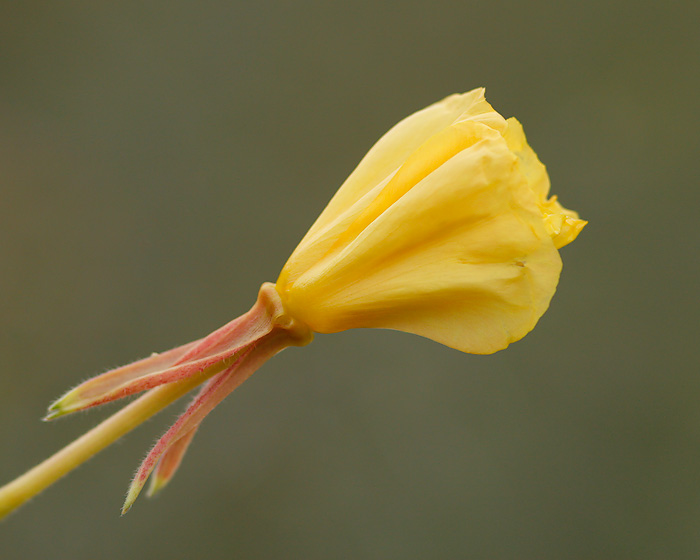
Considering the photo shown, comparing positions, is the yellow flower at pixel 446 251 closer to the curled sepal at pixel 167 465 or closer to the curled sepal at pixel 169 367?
the curled sepal at pixel 169 367

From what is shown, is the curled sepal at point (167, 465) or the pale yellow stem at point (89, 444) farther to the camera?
the curled sepal at point (167, 465)

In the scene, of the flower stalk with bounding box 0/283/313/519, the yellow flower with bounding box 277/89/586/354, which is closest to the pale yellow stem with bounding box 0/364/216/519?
the flower stalk with bounding box 0/283/313/519

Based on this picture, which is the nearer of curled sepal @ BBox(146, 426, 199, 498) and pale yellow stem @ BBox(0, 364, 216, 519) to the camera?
pale yellow stem @ BBox(0, 364, 216, 519)

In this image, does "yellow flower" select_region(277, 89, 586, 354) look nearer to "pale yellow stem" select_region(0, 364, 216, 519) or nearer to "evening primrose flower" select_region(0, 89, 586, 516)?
"evening primrose flower" select_region(0, 89, 586, 516)

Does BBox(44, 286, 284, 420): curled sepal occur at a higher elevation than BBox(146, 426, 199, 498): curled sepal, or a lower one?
higher

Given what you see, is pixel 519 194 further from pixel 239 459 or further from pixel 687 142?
pixel 687 142

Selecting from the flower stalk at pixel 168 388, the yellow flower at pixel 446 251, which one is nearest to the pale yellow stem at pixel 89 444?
the flower stalk at pixel 168 388
